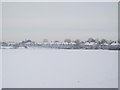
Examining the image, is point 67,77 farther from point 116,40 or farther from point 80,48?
point 116,40

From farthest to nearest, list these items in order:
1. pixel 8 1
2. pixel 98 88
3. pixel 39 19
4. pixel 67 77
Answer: pixel 39 19, pixel 8 1, pixel 67 77, pixel 98 88

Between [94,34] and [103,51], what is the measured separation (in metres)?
0.44

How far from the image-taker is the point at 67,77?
394cm

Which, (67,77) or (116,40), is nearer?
(67,77)

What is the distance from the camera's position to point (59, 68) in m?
4.20

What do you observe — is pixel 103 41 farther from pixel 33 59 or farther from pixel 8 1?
pixel 8 1

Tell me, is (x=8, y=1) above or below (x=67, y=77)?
above

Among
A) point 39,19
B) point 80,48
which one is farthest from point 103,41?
point 39,19

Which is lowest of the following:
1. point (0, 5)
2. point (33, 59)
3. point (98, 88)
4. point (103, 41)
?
point (98, 88)

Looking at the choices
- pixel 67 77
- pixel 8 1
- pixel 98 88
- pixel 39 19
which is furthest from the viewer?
pixel 39 19

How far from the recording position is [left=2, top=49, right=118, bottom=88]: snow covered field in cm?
379

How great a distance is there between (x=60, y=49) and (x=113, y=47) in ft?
3.85

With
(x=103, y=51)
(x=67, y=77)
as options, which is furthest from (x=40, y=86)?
(x=103, y=51)

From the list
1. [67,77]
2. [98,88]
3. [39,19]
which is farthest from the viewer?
[39,19]
